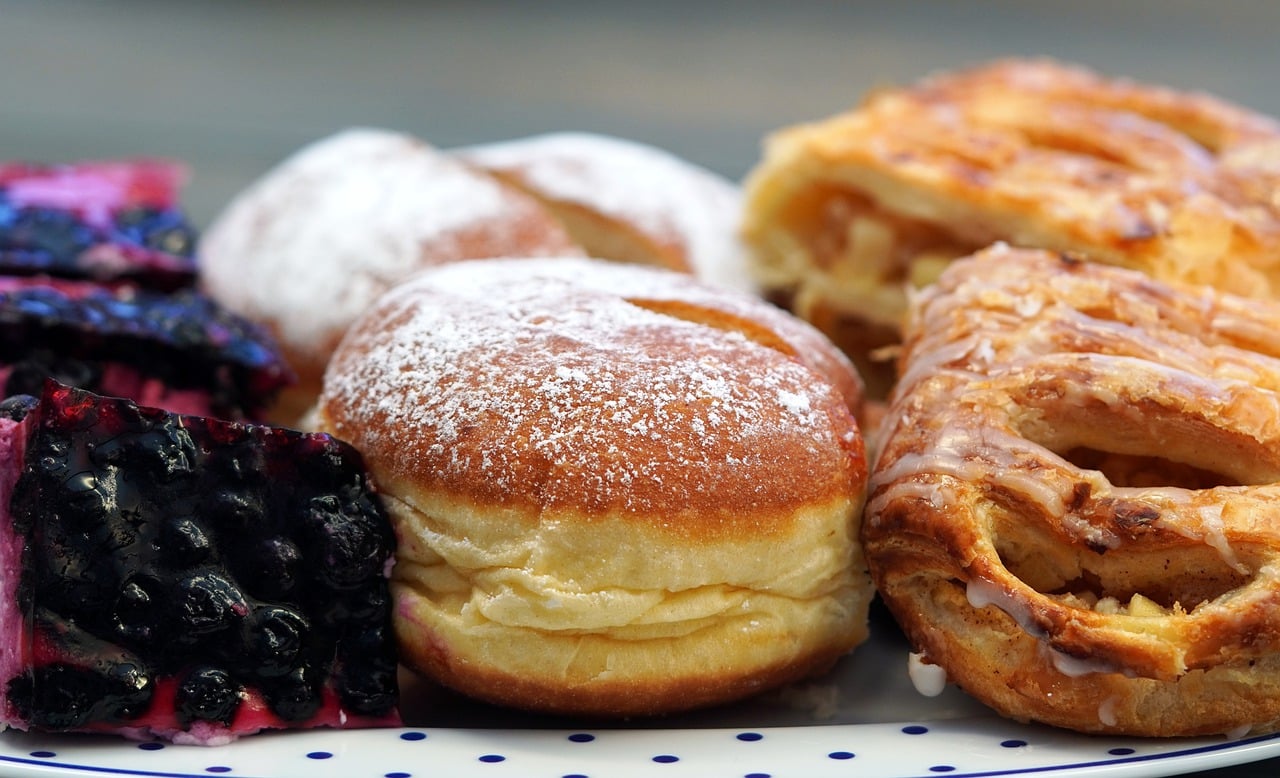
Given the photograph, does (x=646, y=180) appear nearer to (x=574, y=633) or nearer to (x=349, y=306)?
(x=349, y=306)

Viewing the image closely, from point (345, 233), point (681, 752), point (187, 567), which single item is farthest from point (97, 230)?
point (681, 752)

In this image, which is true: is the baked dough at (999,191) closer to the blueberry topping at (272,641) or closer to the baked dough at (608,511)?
the baked dough at (608,511)

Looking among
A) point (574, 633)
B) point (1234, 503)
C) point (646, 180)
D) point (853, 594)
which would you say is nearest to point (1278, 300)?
point (1234, 503)

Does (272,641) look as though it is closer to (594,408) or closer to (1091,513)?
(594,408)

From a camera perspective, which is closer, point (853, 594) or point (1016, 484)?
point (1016, 484)

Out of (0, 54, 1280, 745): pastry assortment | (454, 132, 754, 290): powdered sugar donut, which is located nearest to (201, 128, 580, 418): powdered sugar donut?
(454, 132, 754, 290): powdered sugar donut

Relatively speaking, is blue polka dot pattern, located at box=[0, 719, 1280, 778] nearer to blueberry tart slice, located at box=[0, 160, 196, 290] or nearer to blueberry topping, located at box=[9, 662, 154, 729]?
blueberry topping, located at box=[9, 662, 154, 729]
